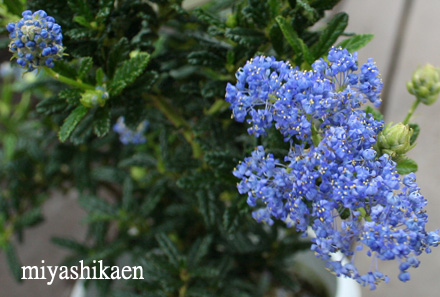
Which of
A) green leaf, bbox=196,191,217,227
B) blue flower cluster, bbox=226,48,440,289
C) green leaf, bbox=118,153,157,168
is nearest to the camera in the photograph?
blue flower cluster, bbox=226,48,440,289

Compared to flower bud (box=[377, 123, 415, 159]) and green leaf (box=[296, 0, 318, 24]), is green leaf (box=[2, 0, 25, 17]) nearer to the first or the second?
green leaf (box=[296, 0, 318, 24])

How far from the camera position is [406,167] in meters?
0.61

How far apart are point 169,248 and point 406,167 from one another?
0.55 meters

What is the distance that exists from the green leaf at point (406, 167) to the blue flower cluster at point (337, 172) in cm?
5

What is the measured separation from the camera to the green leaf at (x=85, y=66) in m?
Answer: 0.70

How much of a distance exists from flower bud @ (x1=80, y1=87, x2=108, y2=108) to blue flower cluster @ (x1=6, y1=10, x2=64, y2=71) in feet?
0.30

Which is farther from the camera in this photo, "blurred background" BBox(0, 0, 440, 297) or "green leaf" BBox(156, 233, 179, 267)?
"blurred background" BBox(0, 0, 440, 297)

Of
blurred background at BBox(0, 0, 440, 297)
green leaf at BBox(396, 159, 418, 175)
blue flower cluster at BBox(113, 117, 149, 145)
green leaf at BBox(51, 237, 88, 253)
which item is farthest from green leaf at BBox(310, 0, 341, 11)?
blurred background at BBox(0, 0, 440, 297)

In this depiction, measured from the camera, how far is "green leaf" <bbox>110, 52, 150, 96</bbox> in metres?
0.68

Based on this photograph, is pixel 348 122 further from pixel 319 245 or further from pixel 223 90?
pixel 223 90

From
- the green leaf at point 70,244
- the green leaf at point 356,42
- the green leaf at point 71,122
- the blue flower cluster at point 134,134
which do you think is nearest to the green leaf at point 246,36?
the green leaf at point 356,42

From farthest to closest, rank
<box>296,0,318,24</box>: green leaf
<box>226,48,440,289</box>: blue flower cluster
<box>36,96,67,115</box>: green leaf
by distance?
<box>36,96,67,115</box>: green leaf
<box>296,0,318,24</box>: green leaf
<box>226,48,440,289</box>: blue flower cluster

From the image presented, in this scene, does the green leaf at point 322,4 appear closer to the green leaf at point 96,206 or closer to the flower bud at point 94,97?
the flower bud at point 94,97

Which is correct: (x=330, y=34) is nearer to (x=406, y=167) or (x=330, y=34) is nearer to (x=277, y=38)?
(x=277, y=38)
